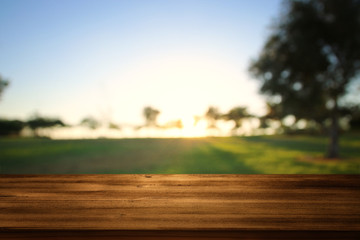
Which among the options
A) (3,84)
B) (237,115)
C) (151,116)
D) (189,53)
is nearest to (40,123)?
(151,116)

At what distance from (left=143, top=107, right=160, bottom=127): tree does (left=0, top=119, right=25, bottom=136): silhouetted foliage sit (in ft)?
43.6

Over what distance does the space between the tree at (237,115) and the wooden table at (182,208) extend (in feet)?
120

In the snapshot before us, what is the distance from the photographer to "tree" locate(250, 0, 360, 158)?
10.2 metres

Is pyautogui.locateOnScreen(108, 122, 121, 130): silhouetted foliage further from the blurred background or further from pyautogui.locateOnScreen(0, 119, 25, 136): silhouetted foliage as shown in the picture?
the blurred background

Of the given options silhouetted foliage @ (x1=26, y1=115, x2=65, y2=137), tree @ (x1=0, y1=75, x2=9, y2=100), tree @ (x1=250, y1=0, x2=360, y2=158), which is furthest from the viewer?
silhouetted foliage @ (x1=26, y1=115, x2=65, y2=137)

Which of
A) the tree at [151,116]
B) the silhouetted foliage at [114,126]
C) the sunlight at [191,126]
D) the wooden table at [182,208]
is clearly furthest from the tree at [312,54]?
the silhouetted foliage at [114,126]

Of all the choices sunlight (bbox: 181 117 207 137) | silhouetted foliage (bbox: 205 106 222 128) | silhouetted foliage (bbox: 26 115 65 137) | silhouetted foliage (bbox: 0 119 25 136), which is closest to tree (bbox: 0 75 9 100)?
sunlight (bbox: 181 117 207 137)

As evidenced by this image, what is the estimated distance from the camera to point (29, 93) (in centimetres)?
888

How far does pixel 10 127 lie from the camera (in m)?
27.2

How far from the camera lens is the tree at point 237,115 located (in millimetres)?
40144

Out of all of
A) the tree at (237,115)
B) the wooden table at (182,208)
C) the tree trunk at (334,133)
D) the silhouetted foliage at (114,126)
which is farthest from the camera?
the tree at (237,115)

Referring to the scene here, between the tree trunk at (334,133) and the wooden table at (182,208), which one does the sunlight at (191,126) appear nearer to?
the tree trunk at (334,133)

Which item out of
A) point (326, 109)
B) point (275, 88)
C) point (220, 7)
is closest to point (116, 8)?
point (220, 7)

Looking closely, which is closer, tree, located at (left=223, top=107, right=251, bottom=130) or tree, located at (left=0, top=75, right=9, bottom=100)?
tree, located at (left=0, top=75, right=9, bottom=100)
